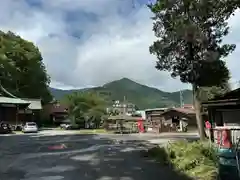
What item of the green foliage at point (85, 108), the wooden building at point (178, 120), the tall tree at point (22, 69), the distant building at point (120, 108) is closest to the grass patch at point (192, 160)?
the wooden building at point (178, 120)

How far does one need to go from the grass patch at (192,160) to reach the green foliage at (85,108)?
174 feet

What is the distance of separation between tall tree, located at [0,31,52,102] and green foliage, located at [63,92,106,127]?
22.8 feet

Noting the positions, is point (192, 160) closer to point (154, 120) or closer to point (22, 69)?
point (154, 120)

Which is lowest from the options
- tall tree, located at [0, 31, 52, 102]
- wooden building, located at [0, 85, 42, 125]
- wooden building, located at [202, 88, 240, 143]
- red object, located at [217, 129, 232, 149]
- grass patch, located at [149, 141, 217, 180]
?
grass patch, located at [149, 141, 217, 180]

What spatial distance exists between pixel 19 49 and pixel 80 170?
63.6 meters

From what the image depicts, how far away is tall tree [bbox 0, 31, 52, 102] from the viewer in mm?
71375

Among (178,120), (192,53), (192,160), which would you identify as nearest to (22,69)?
A: (178,120)

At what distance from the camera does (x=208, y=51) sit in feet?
88.7

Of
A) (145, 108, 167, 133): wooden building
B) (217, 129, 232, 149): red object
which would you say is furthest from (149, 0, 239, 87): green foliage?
(145, 108, 167, 133): wooden building

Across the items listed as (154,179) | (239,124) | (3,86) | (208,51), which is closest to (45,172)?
(154,179)

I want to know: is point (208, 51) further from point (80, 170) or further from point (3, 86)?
point (3, 86)

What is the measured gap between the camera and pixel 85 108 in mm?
73500

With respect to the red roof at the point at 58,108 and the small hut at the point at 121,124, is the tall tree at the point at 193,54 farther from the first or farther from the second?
the red roof at the point at 58,108

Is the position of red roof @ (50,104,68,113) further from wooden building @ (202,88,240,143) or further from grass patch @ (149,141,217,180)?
grass patch @ (149,141,217,180)
